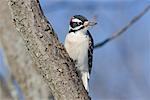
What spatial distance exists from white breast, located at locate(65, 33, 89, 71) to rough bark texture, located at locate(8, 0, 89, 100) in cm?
146

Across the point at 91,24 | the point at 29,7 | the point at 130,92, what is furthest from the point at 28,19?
the point at 130,92

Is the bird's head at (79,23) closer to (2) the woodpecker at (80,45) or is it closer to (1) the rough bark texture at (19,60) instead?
(2) the woodpecker at (80,45)

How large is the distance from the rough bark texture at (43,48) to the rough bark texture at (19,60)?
36.2 inches

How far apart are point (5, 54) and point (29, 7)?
1433mm

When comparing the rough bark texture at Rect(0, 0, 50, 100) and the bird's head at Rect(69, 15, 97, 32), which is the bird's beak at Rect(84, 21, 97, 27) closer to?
the bird's head at Rect(69, 15, 97, 32)

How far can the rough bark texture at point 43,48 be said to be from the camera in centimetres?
303

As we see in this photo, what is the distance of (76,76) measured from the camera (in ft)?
10.2

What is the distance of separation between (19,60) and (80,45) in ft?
1.88

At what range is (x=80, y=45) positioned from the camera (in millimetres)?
4574

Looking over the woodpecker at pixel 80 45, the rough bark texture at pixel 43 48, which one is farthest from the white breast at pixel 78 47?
the rough bark texture at pixel 43 48

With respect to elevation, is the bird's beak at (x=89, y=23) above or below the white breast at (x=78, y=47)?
above

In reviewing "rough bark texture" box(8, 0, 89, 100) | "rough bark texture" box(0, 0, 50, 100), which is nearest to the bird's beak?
"rough bark texture" box(0, 0, 50, 100)

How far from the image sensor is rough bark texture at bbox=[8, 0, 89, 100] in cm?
303

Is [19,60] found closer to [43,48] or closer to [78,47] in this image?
[78,47]
